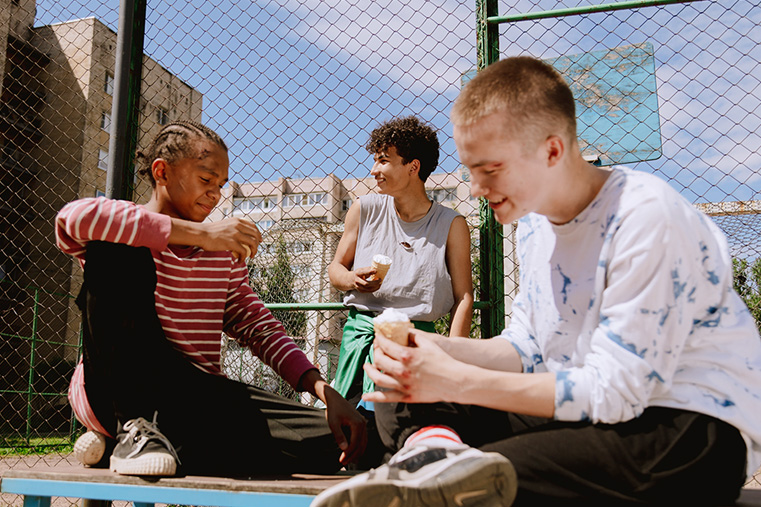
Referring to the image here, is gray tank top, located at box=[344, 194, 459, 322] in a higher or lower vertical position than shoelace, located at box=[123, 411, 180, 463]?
higher

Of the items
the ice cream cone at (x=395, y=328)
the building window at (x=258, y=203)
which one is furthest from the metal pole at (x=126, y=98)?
the ice cream cone at (x=395, y=328)

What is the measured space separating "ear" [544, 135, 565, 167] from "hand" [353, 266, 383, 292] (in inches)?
54.0

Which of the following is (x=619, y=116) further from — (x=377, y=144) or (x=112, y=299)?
(x=112, y=299)

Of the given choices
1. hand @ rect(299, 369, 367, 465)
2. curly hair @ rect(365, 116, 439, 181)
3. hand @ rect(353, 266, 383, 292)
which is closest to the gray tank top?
hand @ rect(353, 266, 383, 292)

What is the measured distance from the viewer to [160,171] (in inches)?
90.6

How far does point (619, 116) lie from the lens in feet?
10.9

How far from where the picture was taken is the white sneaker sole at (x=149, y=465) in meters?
1.56

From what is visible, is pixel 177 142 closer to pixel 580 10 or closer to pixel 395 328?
pixel 395 328

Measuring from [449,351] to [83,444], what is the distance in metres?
1.19

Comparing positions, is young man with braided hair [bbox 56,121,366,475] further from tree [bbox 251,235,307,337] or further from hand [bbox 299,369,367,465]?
tree [bbox 251,235,307,337]

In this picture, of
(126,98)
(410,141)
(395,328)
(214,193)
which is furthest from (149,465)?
(126,98)

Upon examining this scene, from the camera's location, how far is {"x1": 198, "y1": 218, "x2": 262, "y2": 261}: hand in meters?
1.89

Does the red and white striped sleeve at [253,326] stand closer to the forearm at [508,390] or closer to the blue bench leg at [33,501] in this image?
the blue bench leg at [33,501]

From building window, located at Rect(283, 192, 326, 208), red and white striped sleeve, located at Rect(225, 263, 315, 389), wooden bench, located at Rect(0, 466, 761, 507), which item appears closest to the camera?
wooden bench, located at Rect(0, 466, 761, 507)
